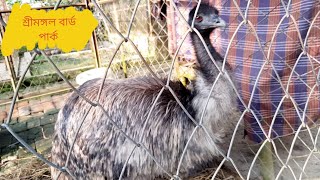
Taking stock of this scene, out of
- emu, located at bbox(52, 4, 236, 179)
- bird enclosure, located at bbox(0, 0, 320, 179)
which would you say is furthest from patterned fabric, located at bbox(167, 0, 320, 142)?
emu, located at bbox(52, 4, 236, 179)

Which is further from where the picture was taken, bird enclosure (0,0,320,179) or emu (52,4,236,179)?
emu (52,4,236,179)

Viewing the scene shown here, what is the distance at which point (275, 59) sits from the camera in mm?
1585

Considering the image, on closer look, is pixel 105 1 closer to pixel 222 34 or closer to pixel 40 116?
pixel 40 116

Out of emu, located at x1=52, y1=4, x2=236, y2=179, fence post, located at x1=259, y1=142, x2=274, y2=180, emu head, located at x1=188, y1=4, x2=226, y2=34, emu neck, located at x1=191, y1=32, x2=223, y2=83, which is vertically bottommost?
fence post, located at x1=259, y1=142, x2=274, y2=180

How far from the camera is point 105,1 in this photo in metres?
3.49

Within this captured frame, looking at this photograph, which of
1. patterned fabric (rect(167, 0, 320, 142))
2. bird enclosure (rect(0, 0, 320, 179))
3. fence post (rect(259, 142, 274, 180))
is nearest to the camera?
bird enclosure (rect(0, 0, 320, 179))

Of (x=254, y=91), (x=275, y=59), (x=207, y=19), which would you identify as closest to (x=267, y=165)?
(x=275, y=59)

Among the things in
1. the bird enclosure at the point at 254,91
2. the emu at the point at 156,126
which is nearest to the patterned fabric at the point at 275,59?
the bird enclosure at the point at 254,91

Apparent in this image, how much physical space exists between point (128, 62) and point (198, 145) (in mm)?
2129

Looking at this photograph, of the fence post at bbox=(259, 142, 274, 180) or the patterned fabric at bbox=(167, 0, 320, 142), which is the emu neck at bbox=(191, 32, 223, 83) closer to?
the patterned fabric at bbox=(167, 0, 320, 142)

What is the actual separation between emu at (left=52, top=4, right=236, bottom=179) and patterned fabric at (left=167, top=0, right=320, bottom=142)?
161 mm

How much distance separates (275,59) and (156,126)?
2.35ft

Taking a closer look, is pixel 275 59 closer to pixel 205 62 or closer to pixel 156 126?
pixel 205 62

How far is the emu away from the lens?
1593mm
